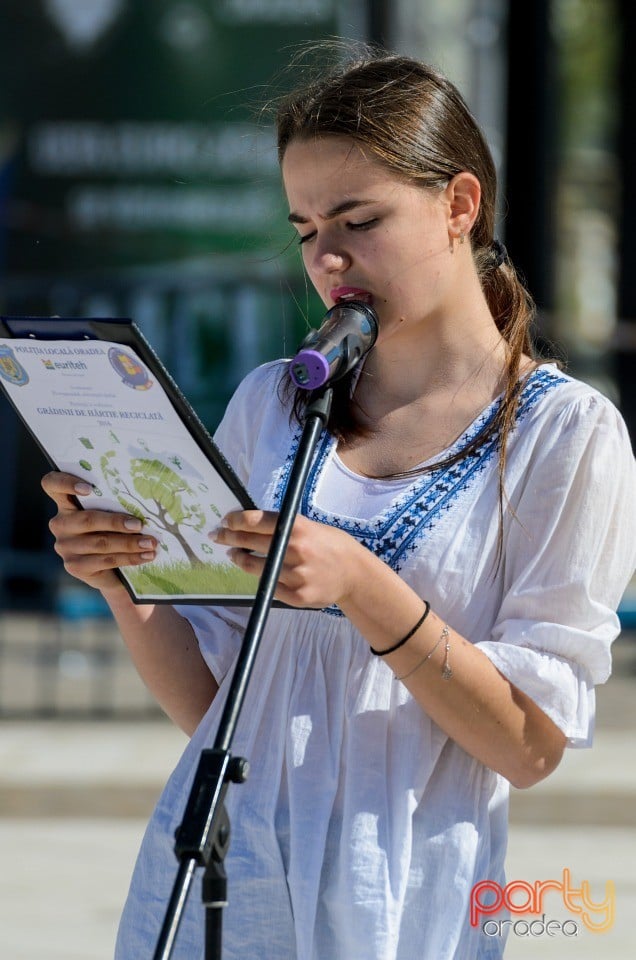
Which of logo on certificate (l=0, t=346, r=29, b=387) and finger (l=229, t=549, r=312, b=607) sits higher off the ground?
A: logo on certificate (l=0, t=346, r=29, b=387)

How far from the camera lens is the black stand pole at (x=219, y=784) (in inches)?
61.8

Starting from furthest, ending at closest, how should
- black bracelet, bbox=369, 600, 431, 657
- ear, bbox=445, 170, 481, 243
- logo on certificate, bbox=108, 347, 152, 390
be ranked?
1. ear, bbox=445, 170, 481, 243
2. black bracelet, bbox=369, 600, 431, 657
3. logo on certificate, bbox=108, 347, 152, 390

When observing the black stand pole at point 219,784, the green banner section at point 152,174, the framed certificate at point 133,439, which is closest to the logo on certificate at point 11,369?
the framed certificate at point 133,439

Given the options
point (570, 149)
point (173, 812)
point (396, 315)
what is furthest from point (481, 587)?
point (570, 149)

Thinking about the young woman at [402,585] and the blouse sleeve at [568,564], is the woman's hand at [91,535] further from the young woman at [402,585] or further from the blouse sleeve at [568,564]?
the blouse sleeve at [568,564]

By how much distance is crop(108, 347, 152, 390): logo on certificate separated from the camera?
1.74m

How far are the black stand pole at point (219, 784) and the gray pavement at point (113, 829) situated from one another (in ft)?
9.92

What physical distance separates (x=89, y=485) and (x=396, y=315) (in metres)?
0.48

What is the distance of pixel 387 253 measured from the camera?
2.03m

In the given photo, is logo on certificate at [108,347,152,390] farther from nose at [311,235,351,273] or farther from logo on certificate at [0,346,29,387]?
nose at [311,235,351,273]

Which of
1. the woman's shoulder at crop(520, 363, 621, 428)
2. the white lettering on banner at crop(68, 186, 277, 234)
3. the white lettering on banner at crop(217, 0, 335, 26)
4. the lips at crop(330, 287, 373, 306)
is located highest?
the white lettering on banner at crop(217, 0, 335, 26)

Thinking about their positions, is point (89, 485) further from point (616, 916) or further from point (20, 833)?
point (20, 833)

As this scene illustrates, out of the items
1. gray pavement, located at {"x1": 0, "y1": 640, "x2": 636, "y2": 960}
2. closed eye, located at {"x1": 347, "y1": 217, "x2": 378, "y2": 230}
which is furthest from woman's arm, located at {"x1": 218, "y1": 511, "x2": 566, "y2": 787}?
gray pavement, located at {"x1": 0, "y1": 640, "x2": 636, "y2": 960}

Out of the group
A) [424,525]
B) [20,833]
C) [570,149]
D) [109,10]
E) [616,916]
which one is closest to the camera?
[424,525]
